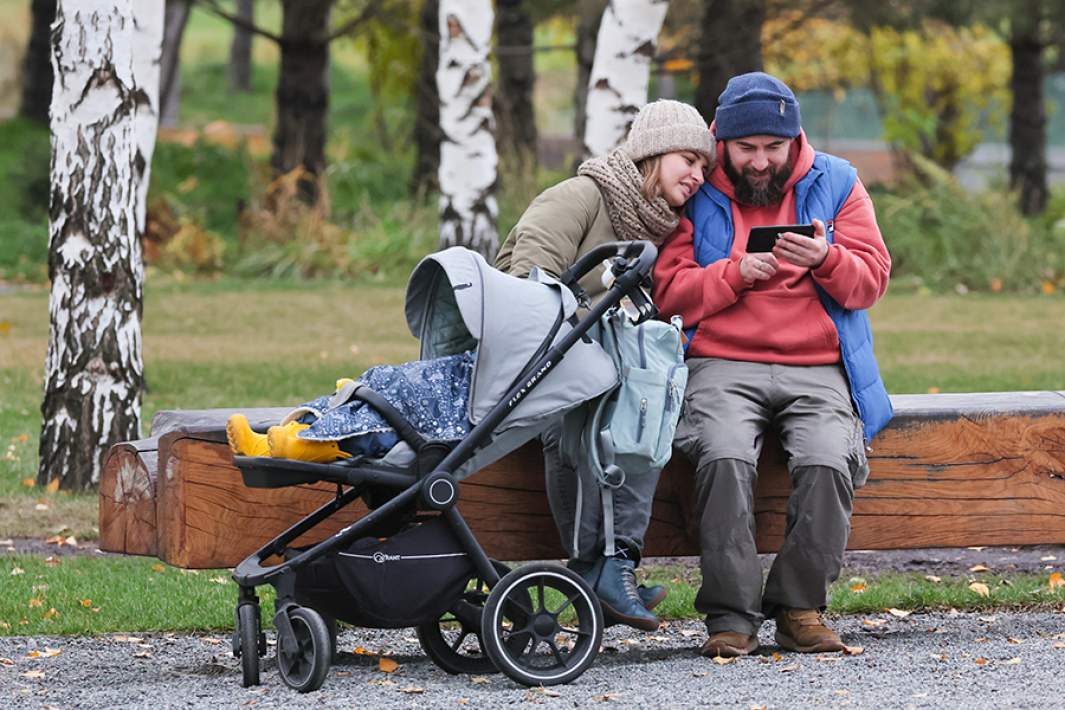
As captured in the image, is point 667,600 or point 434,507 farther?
point 667,600

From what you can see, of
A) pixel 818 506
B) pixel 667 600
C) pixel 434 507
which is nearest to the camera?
pixel 434 507

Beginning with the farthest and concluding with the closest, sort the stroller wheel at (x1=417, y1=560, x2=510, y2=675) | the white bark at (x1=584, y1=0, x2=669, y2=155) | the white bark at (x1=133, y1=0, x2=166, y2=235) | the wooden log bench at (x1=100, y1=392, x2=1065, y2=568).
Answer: the white bark at (x1=584, y1=0, x2=669, y2=155), the white bark at (x1=133, y1=0, x2=166, y2=235), the wooden log bench at (x1=100, y1=392, x2=1065, y2=568), the stroller wheel at (x1=417, y1=560, x2=510, y2=675)

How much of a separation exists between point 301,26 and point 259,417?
14951 millimetres

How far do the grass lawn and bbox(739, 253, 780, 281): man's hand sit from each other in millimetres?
1232

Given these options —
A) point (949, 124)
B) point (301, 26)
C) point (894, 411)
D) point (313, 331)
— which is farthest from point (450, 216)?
point (949, 124)

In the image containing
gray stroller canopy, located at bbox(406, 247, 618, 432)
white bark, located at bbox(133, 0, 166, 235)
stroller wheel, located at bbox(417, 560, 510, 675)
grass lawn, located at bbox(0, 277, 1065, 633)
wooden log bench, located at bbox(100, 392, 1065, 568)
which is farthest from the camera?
white bark, located at bbox(133, 0, 166, 235)

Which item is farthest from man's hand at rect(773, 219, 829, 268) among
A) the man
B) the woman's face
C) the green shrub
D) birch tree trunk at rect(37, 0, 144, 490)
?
the green shrub

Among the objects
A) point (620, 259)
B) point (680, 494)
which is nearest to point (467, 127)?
point (680, 494)

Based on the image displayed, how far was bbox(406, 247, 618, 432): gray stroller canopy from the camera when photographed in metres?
4.52

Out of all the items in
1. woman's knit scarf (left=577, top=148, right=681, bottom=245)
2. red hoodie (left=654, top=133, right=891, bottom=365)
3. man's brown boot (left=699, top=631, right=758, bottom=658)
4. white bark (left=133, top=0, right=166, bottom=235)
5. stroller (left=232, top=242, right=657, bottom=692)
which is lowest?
man's brown boot (left=699, top=631, right=758, bottom=658)

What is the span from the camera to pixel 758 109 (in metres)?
5.07

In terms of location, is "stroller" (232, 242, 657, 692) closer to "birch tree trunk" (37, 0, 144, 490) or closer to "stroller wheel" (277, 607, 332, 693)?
"stroller wheel" (277, 607, 332, 693)

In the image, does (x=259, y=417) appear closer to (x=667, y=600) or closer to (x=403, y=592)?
(x=403, y=592)

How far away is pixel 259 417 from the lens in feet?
16.7
